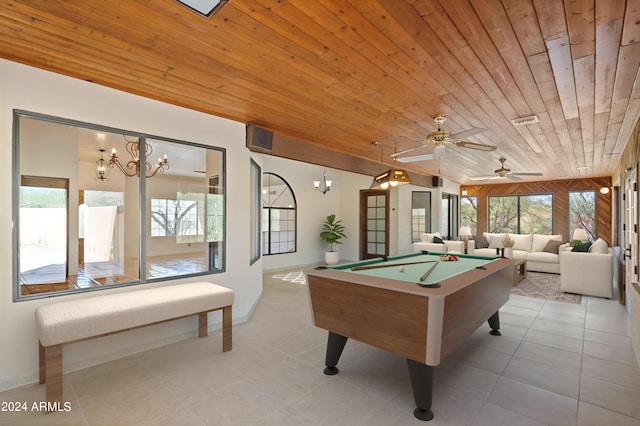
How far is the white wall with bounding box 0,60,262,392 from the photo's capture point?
7.84ft

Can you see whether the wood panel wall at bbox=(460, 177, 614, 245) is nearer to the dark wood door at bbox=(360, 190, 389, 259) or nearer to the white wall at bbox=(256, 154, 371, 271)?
the dark wood door at bbox=(360, 190, 389, 259)

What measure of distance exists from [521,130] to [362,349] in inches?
137

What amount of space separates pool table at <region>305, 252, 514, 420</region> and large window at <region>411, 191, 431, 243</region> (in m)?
6.40

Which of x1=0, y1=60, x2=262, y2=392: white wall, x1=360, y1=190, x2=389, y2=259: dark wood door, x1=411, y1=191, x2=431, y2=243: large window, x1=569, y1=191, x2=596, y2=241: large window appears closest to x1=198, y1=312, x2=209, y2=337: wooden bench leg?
x1=0, y1=60, x2=262, y2=392: white wall

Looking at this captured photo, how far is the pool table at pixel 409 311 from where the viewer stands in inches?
76.7

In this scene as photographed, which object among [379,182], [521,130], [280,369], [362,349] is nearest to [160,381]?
[280,369]

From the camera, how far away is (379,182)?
406 centimetres

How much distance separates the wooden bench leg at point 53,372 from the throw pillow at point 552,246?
9087 mm

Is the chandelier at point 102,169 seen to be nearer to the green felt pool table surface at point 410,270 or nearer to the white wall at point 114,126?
the white wall at point 114,126

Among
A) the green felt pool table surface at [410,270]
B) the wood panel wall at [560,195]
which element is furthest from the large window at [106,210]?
the wood panel wall at [560,195]

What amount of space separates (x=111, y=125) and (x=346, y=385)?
10.1 ft

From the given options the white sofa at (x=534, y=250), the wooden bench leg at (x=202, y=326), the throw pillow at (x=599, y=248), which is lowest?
the wooden bench leg at (x=202, y=326)

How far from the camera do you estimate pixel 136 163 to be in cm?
338

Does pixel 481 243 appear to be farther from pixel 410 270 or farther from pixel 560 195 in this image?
pixel 410 270
